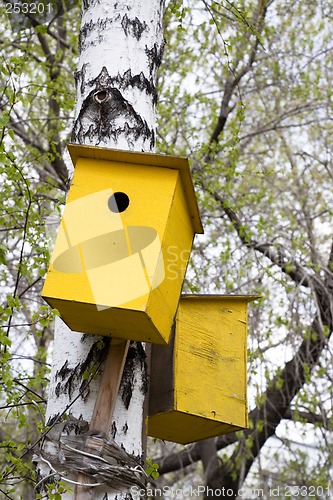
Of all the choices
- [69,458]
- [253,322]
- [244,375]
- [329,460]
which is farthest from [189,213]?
[329,460]

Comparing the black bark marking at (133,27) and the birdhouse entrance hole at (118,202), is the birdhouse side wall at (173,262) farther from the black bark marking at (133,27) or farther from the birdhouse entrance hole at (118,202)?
the black bark marking at (133,27)

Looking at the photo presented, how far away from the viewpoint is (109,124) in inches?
81.7

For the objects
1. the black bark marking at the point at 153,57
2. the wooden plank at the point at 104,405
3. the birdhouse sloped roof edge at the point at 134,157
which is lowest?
the wooden plank at the point at 104,405

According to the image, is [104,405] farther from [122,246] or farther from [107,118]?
[107,118]

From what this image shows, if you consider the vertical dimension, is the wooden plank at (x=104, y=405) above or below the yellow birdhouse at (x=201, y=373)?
below

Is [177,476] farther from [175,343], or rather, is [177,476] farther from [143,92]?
[143,92]

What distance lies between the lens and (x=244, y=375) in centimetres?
243

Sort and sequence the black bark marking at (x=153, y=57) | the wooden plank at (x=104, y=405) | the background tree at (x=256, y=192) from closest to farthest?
1. the wooden plank at (x=104, y=405)
2. the black bark marking at (x=153, y=57)
3. the background tree at (x=256, y=192)

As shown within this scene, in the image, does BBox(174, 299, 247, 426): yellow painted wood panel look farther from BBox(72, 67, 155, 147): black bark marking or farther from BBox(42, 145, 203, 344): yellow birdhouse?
BBox(72, 67, 155, 147): black bark marking

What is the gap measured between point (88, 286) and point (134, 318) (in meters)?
0.14

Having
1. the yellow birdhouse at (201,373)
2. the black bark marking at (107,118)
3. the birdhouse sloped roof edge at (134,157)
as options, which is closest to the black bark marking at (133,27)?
the black bark marking at (107,118)

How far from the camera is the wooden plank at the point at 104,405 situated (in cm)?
179

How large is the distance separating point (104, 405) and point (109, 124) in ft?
2.41

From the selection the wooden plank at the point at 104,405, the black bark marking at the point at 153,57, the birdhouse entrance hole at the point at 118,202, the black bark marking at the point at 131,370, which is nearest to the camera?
the wooden plank at the point at 104,405
